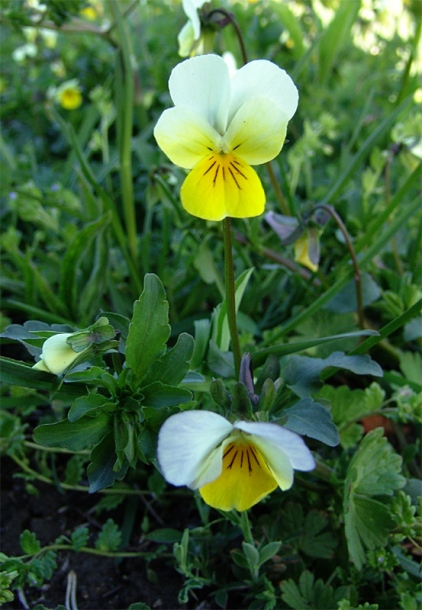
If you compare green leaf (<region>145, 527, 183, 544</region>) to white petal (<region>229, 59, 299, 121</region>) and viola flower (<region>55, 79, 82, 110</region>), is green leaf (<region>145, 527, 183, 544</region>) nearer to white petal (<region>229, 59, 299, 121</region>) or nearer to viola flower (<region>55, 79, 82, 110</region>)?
white petal (<region>229, 59, 299, 121</region>)

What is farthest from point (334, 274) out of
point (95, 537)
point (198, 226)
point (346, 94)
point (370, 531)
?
point (346, 94)

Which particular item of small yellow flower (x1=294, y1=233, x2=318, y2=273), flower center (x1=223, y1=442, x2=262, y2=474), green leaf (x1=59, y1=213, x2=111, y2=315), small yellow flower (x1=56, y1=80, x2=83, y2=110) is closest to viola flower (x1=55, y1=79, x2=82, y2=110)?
small yellow flower (x1=56, y1=80, x2=83, y2=110)

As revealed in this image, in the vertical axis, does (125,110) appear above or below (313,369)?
above

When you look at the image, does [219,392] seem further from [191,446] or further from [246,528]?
[246,528]

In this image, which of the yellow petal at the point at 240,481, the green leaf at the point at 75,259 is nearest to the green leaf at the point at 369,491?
the yellow petal at the point at 240,481

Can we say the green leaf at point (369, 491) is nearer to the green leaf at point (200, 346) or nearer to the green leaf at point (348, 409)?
the green leaf at point (348, 409)

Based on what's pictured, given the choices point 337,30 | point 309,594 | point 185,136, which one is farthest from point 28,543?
point 337,30

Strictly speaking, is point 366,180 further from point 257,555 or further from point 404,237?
point 257,555
